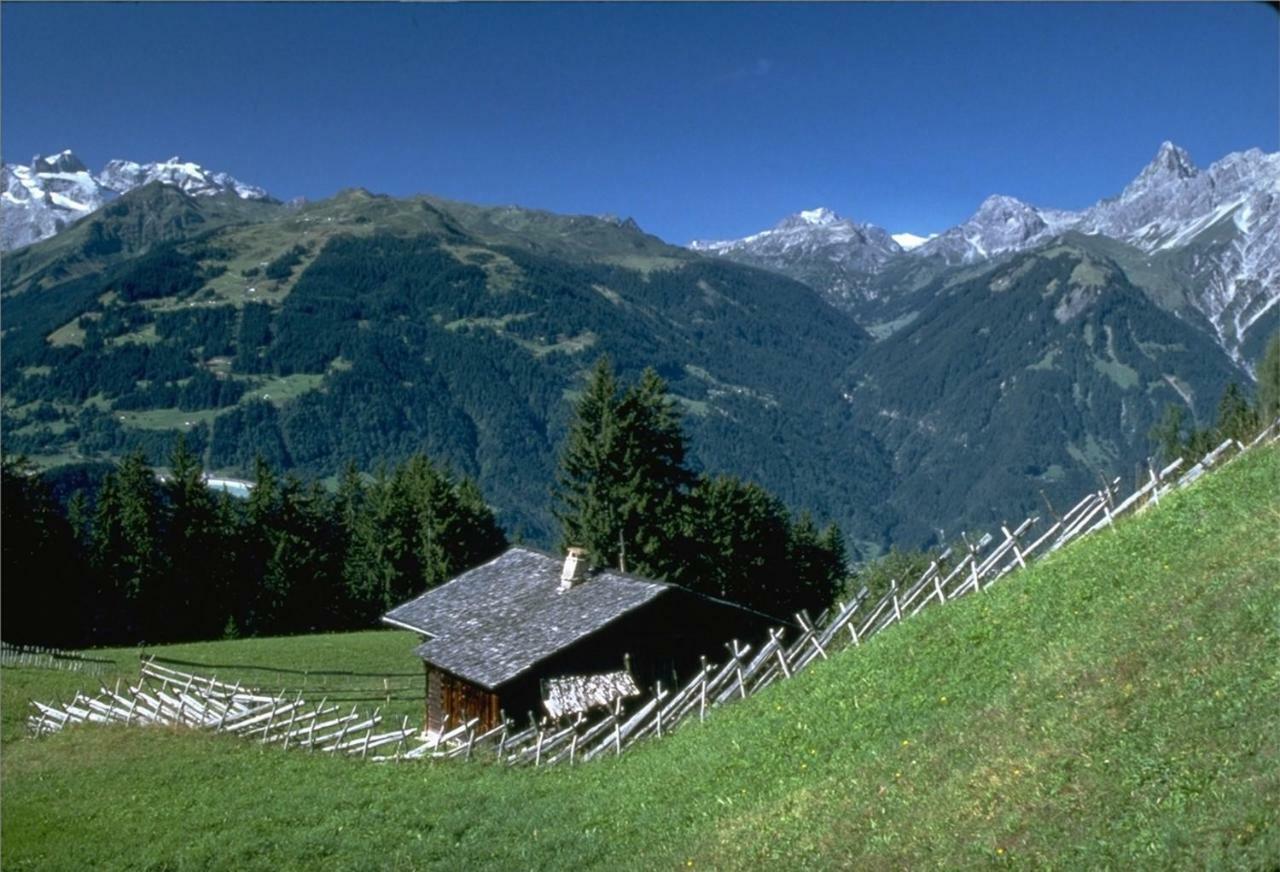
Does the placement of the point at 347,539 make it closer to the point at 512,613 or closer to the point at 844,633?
the point at 512,613

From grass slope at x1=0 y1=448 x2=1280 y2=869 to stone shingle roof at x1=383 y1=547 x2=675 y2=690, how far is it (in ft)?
15.9

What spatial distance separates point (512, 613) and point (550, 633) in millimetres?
2943

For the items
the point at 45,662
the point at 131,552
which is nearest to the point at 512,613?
the point at 45,662

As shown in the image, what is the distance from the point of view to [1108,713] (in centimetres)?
1355

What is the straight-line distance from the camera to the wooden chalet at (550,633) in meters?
31.0

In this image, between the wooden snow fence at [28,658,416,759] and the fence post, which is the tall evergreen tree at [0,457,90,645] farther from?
the fence post

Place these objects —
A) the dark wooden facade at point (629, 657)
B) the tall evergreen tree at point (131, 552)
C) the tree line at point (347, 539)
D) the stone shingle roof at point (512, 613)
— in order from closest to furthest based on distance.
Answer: the stone shingle roof at point (512, 613), the dark wooden facade at point (629, 657), the tree line at point (347, 539), the tall evergreen tree at point (131, 552)

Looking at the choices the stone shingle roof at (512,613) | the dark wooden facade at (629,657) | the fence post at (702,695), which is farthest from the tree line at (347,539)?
the fence post at (702,695)

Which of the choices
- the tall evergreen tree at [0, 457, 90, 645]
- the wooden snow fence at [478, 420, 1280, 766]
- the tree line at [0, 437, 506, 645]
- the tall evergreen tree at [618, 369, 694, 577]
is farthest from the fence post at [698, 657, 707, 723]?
the tree line at [0, 437, 506, 645]

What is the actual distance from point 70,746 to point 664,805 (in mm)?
20171

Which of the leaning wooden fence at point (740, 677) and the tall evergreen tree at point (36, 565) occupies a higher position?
the tall evergreen tree at point (36, 565)

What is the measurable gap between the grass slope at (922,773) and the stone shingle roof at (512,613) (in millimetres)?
4862

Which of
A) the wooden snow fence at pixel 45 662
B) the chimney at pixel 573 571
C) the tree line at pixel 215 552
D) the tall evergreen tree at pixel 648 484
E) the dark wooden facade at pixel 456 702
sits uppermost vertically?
the tree line at pixel 215 552

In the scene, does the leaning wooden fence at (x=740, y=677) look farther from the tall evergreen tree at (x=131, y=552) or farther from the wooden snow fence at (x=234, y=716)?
the tall evergreen tree at (x=131, y=552)
